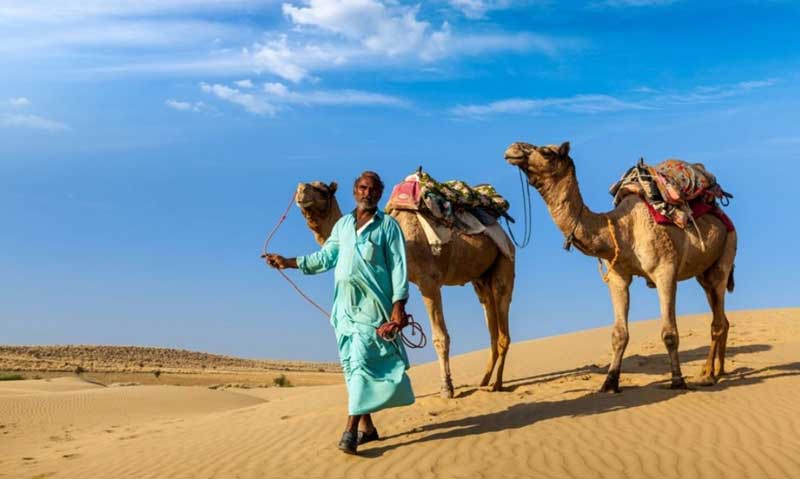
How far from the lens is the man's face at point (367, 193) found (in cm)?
815

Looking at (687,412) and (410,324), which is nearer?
(410,324)

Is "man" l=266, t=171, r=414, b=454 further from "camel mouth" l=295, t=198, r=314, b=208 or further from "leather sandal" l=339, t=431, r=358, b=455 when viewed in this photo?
"camel mouth" l=295, t=198, r=314, b=208

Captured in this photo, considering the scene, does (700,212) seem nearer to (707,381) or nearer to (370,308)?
(707,381)

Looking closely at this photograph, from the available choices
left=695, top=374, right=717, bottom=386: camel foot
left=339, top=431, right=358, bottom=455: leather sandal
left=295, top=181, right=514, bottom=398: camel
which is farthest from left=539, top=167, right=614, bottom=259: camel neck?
left=339, top=431, right=358, bottom=455: leather sandal

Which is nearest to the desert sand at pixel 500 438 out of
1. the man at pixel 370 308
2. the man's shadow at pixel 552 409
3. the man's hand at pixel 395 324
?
the man's shadow at pixel 552 409

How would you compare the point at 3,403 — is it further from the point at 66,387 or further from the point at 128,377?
the point at 128,377

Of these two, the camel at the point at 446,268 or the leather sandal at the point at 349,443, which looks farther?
the camel at the point at 446,268

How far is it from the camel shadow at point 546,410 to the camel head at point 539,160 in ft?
9.38

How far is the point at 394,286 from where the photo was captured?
800 centimetres

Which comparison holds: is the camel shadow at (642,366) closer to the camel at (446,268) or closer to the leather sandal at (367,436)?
the camel at (446,268)

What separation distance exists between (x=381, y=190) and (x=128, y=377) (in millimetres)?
32179

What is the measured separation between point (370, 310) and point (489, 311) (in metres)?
5.43

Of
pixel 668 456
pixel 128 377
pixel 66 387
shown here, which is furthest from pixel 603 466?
pixel 128 377

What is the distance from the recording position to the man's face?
815cm
